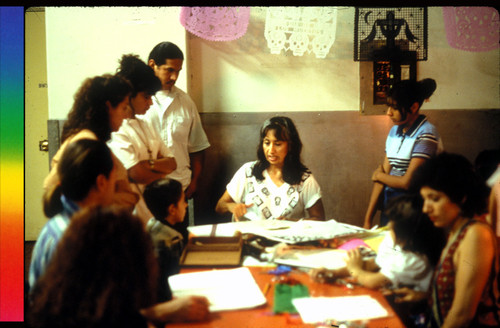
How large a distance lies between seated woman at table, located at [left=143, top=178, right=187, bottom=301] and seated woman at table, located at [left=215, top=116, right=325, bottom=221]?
366mm

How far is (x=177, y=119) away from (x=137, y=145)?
249 mm

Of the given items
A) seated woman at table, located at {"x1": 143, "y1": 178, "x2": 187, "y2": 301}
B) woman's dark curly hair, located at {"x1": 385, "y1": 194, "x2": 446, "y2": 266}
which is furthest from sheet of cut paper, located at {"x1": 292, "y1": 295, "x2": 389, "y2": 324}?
seated woman at table, located at {"x1": 143, "y1": 178, "x2": 187, "y2": 301}

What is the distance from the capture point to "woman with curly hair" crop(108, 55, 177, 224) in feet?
5.08

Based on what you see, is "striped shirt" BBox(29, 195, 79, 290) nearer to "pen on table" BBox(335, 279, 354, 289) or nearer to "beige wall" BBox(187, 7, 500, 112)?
"beige wall" BBox(187, 7, 500, 112)

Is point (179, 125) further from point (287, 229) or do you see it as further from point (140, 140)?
point (287, 229)

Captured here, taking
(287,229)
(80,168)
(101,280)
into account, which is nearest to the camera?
(101,280)

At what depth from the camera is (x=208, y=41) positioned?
5.75 ft

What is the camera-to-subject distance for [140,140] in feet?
5.46

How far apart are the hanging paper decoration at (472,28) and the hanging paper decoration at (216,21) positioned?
0.82 m

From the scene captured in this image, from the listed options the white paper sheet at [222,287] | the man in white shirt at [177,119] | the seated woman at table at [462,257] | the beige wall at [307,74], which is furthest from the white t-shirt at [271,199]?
the seated woman at table at [462,257]

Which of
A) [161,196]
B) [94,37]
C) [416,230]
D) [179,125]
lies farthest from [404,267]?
[94,37]

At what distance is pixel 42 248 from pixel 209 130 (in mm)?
787

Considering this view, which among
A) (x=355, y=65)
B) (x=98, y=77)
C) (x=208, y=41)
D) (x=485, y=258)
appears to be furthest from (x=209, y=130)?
(x=485, y=258)
